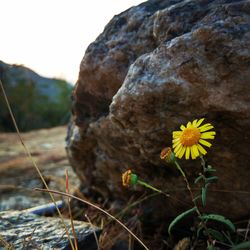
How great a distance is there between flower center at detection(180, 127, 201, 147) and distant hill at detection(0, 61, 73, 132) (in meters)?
9.91

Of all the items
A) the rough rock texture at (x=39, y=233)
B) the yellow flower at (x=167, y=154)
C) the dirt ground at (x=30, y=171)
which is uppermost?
the yellow flower at (x=167, y=154)

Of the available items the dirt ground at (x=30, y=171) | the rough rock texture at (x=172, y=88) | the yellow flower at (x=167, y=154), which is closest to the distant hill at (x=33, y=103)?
the dirt ground at (x=30, y=171)

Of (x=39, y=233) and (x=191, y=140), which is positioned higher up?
(x=191, y=140)

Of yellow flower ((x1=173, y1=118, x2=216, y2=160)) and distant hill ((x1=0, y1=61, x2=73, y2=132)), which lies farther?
distant hill ((x1=0, y1=61, x2=73, y2=132))

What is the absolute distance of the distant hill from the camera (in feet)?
38.7

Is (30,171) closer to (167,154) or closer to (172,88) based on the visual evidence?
(172,88)

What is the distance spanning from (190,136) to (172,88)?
309 millimetres

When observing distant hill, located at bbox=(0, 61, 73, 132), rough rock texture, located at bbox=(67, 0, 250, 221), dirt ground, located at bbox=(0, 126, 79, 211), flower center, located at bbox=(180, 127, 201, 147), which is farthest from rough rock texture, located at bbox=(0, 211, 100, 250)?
distant hill, located at bbox=(0, 61, 73, 132)

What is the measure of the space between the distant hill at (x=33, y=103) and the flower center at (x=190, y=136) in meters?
9.91

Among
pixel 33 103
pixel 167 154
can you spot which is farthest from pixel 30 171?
pixel 33 103

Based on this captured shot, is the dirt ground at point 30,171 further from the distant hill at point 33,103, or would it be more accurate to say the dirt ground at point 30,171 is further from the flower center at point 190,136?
the distant hill at point 33,103

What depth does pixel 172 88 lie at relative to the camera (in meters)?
1.71

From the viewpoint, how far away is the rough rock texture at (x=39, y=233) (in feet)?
5.84

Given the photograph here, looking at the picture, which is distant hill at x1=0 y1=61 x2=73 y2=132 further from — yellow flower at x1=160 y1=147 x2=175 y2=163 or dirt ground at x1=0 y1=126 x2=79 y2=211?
yellow flower at x1=160 y1=147 x2=175 y2=163
